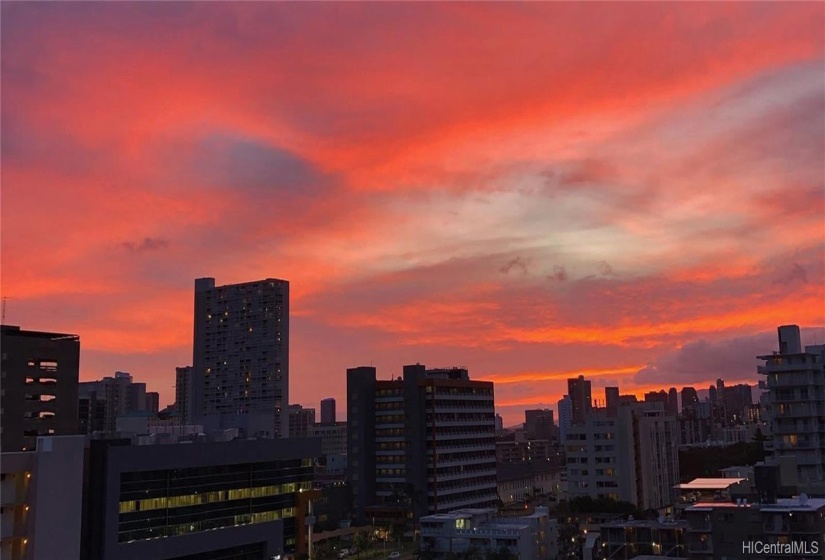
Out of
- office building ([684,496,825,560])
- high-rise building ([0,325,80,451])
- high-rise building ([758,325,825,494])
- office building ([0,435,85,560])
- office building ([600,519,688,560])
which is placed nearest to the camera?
office building ([0,435,85,560])

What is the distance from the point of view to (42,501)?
4906 centimetres

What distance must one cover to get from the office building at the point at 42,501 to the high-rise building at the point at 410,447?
75.5 metres

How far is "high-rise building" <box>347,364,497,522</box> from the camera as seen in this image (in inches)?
4882

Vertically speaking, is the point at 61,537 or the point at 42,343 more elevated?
the point at 42,343

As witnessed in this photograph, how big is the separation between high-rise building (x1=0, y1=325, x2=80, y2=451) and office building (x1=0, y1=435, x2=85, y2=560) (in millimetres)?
31930

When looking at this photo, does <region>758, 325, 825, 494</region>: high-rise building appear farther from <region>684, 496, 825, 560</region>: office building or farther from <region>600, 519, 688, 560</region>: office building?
<region>684, 496, 825, 560</region>: office building

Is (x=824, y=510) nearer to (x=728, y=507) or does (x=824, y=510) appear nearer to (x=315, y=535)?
(x=728, y=507)

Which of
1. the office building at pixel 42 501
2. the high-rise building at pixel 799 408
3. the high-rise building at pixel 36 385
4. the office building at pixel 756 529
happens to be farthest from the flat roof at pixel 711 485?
the high-rise building at pixel 36 385

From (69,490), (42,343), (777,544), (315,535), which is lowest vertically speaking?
(315,535)

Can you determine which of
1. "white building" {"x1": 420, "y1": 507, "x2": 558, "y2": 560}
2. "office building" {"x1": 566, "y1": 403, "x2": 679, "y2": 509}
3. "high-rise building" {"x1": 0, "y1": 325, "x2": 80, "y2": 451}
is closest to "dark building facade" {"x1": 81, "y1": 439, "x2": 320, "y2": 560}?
A: "high-rise building" {"x1": 0, "y1": 325, "x2": 80, "y2": 451}

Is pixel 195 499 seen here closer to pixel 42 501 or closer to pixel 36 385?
pixel 36 385

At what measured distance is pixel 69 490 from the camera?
166 ft

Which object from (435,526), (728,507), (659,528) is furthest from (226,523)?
(728,507)

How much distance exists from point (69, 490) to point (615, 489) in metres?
90.7
